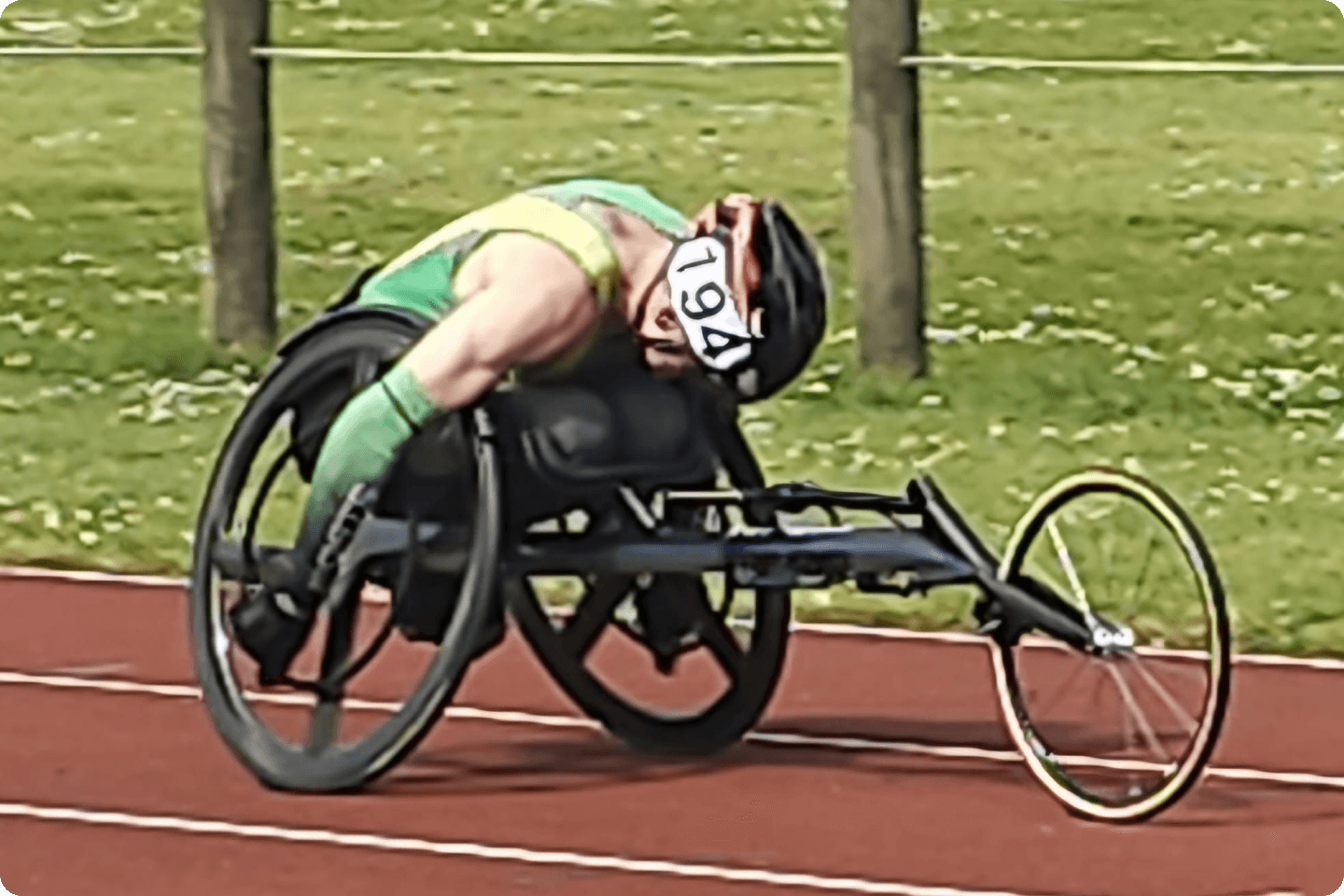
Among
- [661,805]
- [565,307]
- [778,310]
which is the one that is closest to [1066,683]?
[661,805]

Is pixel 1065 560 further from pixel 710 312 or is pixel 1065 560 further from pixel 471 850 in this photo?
pixel 471 850

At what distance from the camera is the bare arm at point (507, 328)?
1023 cm

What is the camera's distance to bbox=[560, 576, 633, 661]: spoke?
11039 millimetres

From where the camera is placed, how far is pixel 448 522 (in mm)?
10484

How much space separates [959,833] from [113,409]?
831 centimetres

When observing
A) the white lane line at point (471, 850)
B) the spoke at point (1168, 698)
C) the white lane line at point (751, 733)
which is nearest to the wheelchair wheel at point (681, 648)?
the white lane line at point (751, 733)

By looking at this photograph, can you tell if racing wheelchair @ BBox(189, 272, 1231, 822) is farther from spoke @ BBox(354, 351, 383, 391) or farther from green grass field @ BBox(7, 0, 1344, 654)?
green grass field @ BBox(7, 0, 1344, 654)

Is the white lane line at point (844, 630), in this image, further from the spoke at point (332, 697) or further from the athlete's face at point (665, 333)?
the spoke at point (332, 697)

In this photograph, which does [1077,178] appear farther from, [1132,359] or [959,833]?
[959,833]

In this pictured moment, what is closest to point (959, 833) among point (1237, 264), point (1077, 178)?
point (1237, 264)

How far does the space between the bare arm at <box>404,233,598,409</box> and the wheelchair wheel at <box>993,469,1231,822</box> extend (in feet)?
3.66

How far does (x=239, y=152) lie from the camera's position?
1888 centimetres

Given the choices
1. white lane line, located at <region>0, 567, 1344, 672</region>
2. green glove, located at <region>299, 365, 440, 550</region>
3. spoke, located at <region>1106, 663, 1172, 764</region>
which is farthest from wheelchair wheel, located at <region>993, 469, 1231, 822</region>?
green glove, located at <region>299, 365, 440, 550</region>

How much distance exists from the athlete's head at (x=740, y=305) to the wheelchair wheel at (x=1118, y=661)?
0.67m
